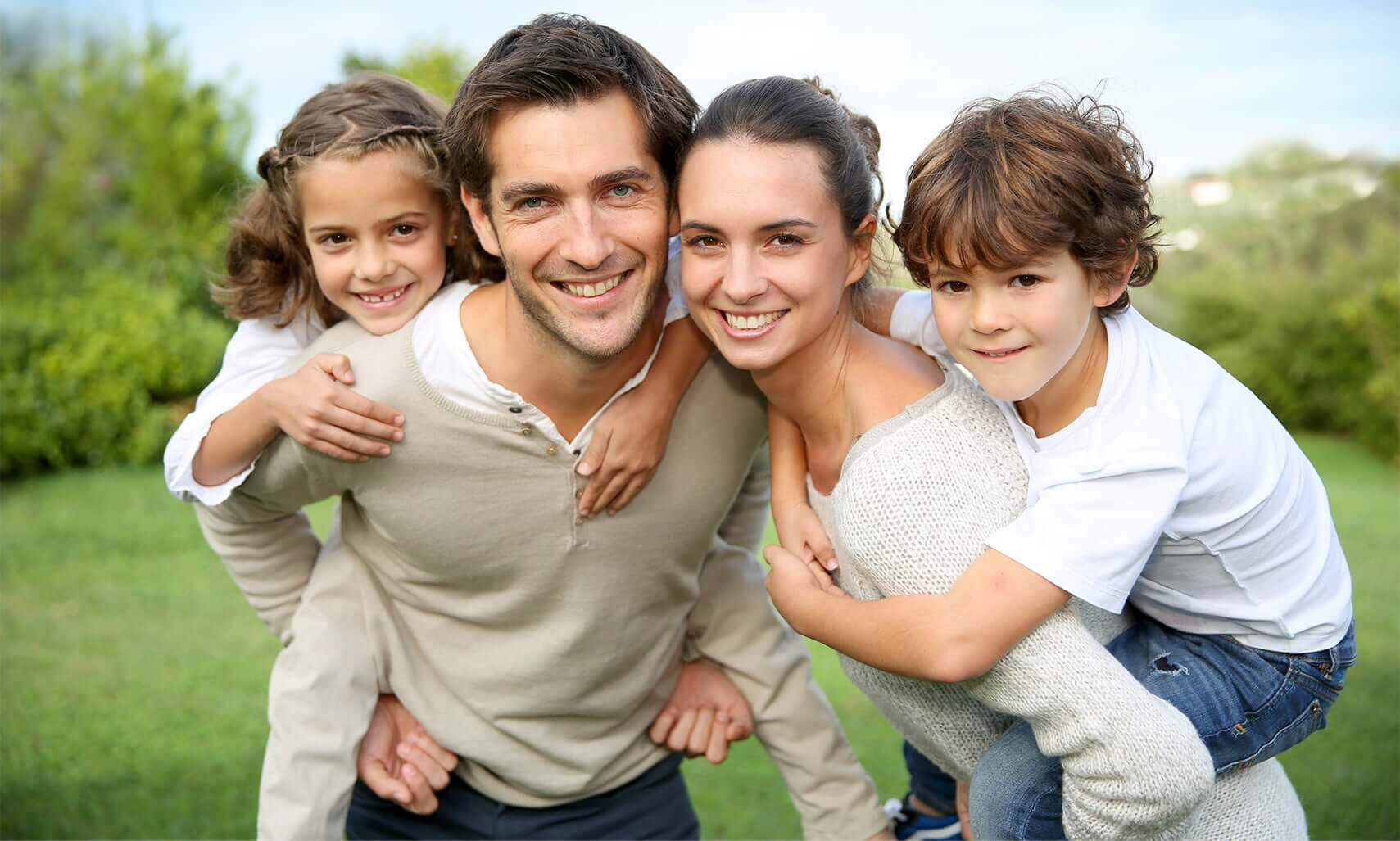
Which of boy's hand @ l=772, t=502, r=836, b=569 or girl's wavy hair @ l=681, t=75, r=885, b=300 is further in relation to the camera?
boy's hand @ l=772, t=502, r=836, b=569

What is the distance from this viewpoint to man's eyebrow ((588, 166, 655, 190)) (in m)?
2.59

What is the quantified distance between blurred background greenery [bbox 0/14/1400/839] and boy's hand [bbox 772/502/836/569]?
0.97 m

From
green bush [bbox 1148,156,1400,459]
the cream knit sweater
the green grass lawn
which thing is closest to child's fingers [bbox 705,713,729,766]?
the cream knit sweater

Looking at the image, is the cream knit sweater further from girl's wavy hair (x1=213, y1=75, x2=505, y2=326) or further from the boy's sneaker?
girl's wavy hair (x1=213, y1=75, x2=505, y2=326)

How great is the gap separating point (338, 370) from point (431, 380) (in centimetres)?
21

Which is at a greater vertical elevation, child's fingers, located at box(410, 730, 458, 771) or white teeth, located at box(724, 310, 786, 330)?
white teeth, located at box(724, 310, 786, 330)

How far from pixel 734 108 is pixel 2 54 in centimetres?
1438

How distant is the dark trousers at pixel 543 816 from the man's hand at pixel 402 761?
11 centimetres

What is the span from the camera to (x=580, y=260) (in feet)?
8.42

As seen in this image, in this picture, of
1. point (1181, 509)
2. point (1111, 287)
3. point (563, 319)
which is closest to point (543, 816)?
point (563, 319)

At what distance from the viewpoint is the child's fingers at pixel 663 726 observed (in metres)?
3.19

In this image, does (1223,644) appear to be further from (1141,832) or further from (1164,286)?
(1164,286)

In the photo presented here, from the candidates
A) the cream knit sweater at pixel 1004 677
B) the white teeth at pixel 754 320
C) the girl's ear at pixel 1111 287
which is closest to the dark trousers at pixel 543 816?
the cream knit sweater at pixel 1004 677

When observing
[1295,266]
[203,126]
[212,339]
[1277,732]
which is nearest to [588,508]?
[1277,732]
